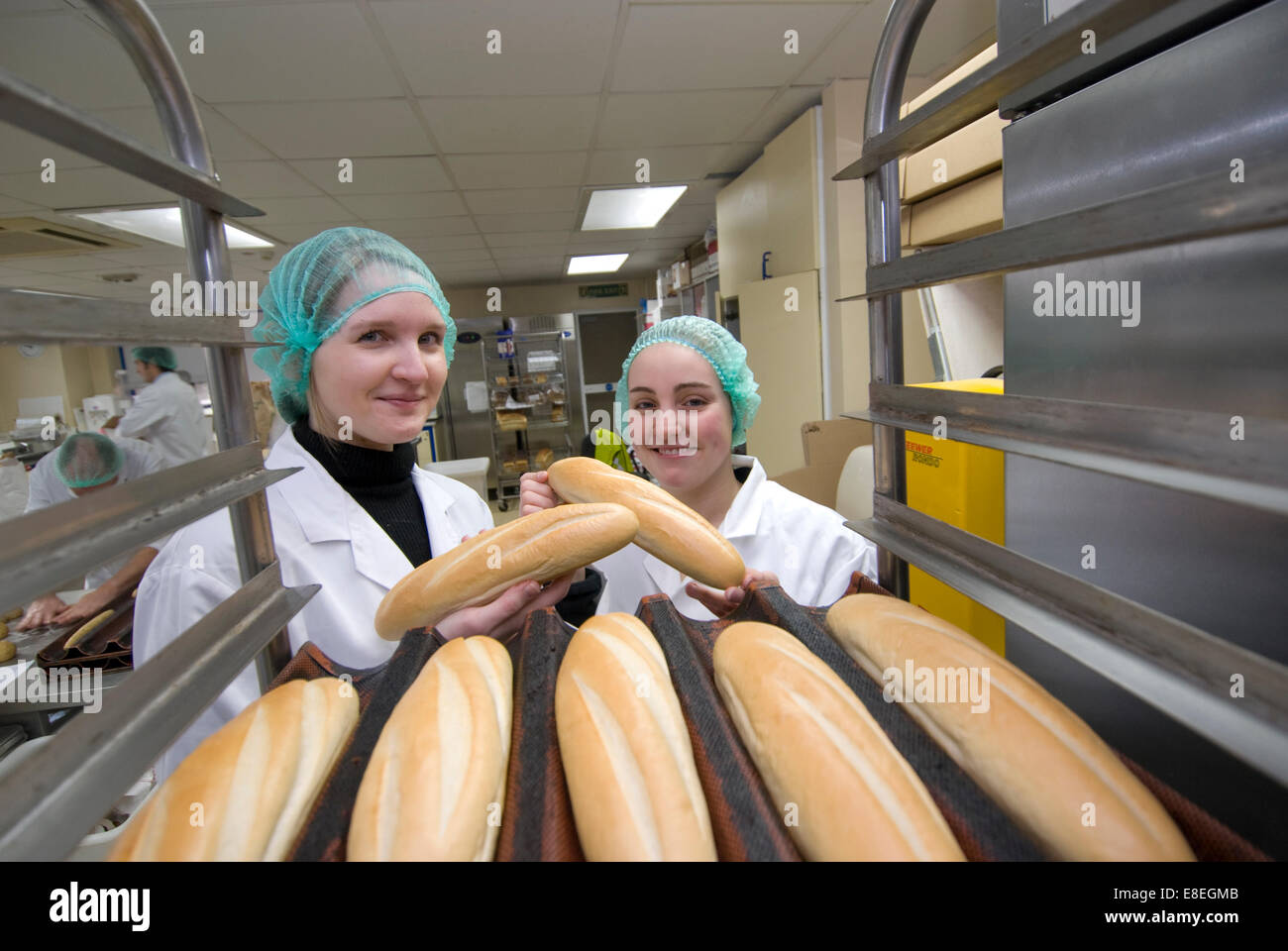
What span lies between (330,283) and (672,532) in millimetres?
975

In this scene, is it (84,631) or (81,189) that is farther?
(81,189)

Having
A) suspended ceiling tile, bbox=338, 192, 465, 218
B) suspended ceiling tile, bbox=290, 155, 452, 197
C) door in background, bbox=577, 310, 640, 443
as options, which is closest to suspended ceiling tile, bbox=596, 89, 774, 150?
suspended ceiling tile, bbox=290, 155, 452, 197

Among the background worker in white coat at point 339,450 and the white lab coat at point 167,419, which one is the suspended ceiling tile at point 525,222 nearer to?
the white lab coat at point 167,419

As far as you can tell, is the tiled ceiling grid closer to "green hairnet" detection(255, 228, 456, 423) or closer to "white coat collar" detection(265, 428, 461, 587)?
"green hairnet" detection(255, 228, 456, 423)

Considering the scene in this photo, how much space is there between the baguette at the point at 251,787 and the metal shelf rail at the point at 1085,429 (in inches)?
21.7

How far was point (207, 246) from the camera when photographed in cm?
59

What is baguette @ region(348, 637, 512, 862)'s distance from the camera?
0.40 metres

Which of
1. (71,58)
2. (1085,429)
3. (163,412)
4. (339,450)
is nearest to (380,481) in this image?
(339,450)

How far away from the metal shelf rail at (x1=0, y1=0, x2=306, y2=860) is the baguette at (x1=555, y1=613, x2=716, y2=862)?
0.89 feet

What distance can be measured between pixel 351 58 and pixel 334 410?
2059 mm

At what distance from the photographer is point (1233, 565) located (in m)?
0.52

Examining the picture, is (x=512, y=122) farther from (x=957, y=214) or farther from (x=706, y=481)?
(x=706, y=481)
